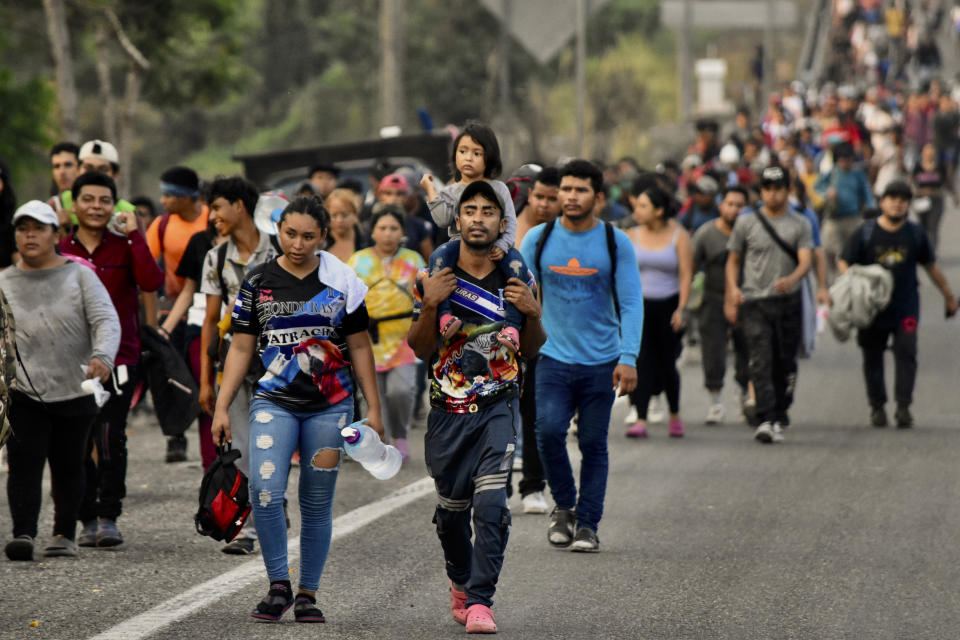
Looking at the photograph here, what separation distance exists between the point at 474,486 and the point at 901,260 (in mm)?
7249

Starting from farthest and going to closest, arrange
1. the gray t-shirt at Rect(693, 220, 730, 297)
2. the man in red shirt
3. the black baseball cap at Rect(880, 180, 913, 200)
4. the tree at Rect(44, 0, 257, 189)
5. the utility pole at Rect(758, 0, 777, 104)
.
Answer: the utility pole at Rect(758, 0, 777, 104) → the tree at Rect(44, 0, 257, 189) → the gray t-shirt at Rect(693, 220, 730, 297) → the black baseball cap at Rect(880, 180, 913, 200) → the man in red shirt

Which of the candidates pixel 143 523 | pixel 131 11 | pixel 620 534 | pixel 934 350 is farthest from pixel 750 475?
pixel 131 11

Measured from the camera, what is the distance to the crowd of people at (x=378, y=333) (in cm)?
690

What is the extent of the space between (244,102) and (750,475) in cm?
4688

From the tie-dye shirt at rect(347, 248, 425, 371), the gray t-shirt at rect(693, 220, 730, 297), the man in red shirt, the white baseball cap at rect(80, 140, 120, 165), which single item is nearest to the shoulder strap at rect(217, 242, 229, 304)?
the man in red shirt

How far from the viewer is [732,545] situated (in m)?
8.55

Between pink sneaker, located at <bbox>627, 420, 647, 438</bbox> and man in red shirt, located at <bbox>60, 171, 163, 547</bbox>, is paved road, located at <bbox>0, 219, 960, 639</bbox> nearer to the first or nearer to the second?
man in red shirt, located at <bbox>60, 171, 163, 547</bbox>

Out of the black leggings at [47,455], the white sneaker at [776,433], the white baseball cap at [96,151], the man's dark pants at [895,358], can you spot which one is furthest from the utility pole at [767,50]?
the black leggings at [47,455]

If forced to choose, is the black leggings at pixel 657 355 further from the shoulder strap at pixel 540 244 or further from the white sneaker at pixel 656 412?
the shoulder strap at pixel 540 244

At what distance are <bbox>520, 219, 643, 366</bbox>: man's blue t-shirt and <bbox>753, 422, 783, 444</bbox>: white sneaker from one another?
3.95 metres

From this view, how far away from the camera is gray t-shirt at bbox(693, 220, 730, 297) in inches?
542

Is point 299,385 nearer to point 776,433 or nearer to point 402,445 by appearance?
point 402,445

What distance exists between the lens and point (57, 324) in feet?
26.9

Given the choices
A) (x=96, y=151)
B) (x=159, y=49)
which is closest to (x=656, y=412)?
(x=96, y=151)
